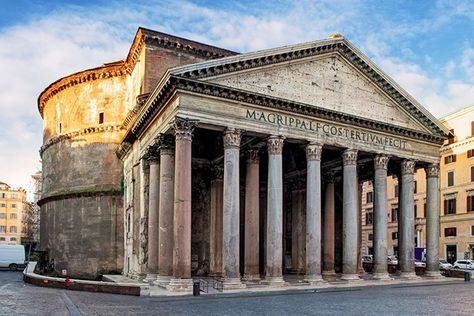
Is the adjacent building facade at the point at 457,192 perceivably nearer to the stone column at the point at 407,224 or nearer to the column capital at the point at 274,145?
the stone column at the point at 407,224

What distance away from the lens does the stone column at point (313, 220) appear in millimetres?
21609

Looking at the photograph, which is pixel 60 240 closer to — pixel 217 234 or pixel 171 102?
pixel 217 234

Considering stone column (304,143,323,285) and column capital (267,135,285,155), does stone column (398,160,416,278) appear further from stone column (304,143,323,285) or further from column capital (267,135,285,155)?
column capital (267,135,285,155)

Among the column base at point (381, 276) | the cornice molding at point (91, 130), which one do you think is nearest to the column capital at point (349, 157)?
the column base at point (381, 276)

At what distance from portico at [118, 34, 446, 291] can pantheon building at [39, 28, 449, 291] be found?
6 centimetres

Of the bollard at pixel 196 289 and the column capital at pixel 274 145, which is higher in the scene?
the column capital at pixel 274 145

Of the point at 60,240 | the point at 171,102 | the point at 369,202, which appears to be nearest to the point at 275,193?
the point at 171,102

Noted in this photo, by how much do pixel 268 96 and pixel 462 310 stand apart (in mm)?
10319

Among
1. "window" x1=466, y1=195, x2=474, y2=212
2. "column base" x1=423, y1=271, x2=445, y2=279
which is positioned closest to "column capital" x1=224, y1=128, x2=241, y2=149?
"column base" x1=423, y1=271, x2=445, y2=279

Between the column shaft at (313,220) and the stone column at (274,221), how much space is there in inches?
57.0

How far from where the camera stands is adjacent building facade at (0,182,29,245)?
306 feet

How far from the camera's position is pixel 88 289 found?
2006cm

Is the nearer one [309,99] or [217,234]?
[309,99]

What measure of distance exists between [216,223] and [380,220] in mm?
7678
